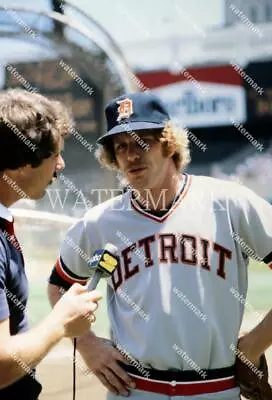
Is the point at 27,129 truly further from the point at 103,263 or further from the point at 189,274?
the point at 189,274

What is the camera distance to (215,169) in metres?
24.6

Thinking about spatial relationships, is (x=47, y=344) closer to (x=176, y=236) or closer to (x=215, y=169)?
(x=176, y=236)

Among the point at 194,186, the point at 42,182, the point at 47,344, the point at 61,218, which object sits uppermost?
A: the point at 42,182

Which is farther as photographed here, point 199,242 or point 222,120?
point 222,120

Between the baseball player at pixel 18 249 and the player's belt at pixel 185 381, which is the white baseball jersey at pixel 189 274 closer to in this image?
the player's belt at pixel 185 381

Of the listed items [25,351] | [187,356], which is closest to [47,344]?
[25,351]

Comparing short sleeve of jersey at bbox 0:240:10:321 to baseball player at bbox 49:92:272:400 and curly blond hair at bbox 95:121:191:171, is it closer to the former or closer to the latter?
baseball player at bbox 49:92:272:400

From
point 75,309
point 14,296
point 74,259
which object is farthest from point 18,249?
point 74,259

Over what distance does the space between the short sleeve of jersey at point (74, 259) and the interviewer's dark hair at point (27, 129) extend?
0.44m

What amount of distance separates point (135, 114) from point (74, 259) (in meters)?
0.49

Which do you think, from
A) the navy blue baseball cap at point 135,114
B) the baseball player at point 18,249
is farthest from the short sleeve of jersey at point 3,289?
the navy blue baseball cap at point 135,114

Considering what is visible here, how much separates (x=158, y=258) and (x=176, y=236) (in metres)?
0.08

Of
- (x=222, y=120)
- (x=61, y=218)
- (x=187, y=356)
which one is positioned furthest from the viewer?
(x=222, y=120)

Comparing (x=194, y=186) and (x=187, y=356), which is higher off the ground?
(x=194, y=186)
